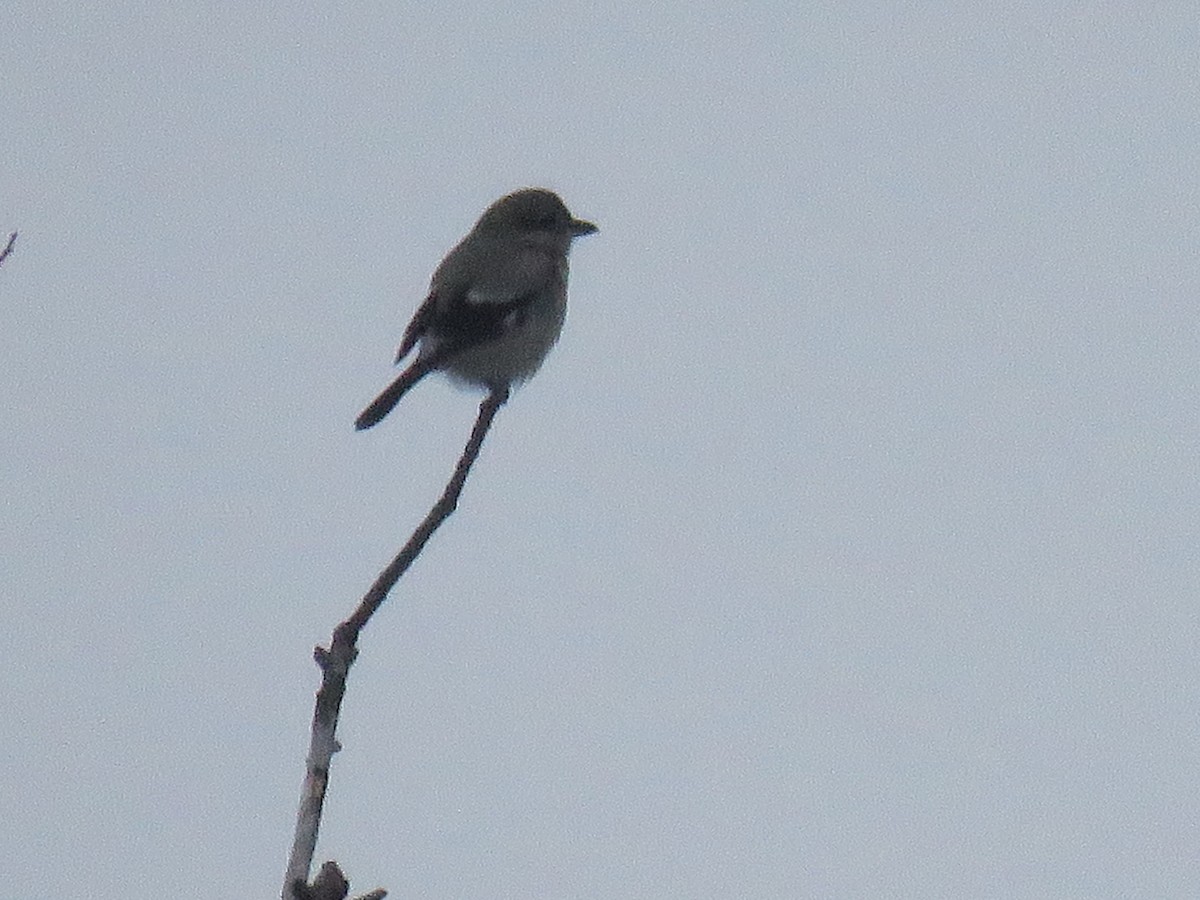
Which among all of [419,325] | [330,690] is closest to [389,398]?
[419,325]

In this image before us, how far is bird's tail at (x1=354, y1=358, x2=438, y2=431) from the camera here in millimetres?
Result: 6934

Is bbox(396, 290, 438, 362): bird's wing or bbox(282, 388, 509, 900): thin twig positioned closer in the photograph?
bbox(282, 388, 509, 900): thin twig

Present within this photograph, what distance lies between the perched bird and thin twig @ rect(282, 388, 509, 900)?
11.8ft

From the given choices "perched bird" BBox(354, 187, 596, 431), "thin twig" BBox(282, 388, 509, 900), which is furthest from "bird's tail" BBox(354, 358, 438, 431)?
"thin twig" BBox(282, 388, 509, 900)

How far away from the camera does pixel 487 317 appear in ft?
24.7

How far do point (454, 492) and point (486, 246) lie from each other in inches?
185

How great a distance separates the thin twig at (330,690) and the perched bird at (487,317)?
3601 mm

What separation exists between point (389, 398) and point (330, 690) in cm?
413

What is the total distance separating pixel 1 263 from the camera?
2.86m

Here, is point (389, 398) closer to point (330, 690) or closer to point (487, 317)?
point (487, 317)

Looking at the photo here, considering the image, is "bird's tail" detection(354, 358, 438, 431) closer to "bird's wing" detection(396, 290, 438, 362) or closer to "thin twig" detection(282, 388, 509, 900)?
"bird's wing" detection(396, 290, 438, 362)

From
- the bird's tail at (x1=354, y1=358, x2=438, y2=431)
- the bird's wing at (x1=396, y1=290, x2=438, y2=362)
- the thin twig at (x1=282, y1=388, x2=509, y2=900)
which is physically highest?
the bird's wing at (x1=396, y1=290, x2=438, y2=362)

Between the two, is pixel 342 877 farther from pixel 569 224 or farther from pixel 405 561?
pixel 569 224

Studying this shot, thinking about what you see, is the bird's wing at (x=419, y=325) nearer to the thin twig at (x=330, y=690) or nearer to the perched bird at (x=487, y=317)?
the perched bird at (x=487, y=317)
